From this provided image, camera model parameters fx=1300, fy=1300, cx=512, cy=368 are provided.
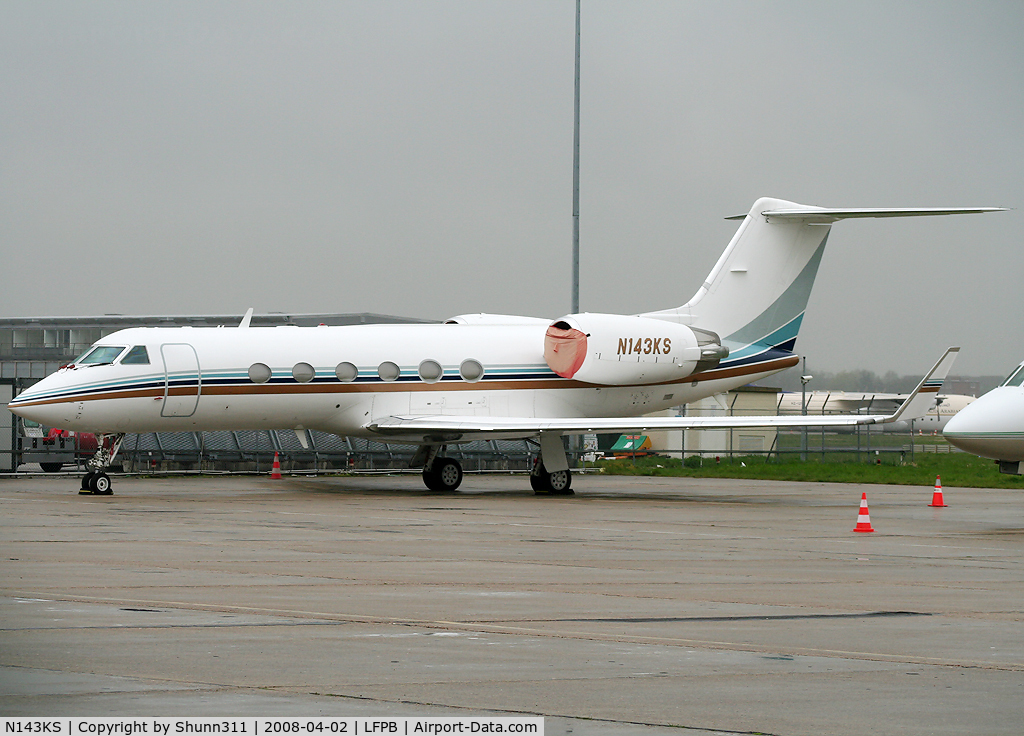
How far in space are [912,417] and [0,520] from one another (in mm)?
14454

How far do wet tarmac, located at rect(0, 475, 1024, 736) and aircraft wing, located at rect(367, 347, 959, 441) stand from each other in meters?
4.15

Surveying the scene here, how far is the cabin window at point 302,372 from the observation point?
24281 millimetres

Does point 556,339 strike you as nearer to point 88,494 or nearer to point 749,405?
point 88,494

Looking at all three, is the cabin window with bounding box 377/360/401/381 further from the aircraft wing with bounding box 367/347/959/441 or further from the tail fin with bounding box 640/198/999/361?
the tail fin with bounding box 640/198/999/361

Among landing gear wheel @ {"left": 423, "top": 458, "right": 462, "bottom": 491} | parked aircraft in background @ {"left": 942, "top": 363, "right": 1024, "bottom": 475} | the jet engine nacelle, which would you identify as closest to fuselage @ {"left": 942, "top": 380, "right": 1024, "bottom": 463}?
parked aircraft in background @ {"left": 942, "top": 363, "right": 1024, "bottom": 475}

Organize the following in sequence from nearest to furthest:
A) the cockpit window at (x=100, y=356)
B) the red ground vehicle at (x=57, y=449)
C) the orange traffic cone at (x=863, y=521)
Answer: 1. the orange traffic cone at (x=863, y=521)
2. the cockpit window at (x=100, y=356)
3. the red ground vehicle at (x=57, y=449)

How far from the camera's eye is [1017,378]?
1789 centimetres

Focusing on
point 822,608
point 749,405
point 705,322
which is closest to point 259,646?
point 822,608

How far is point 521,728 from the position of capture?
201 inches

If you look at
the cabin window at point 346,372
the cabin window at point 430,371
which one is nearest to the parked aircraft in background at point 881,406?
the cabin window at point 430,371

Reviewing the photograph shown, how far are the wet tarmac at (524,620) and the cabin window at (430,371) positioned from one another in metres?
7.01

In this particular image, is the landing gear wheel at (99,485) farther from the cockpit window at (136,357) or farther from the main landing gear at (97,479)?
the cockpit window at (136,357)

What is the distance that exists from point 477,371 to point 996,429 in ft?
37.0

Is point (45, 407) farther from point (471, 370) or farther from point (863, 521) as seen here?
point (863, 521)
